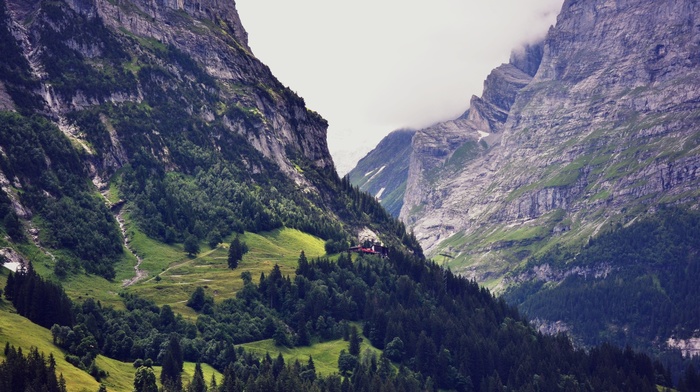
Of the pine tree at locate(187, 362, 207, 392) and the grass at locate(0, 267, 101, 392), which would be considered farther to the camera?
the pine tree at locate(187, 362, 207, 392)

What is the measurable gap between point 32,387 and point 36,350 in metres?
10.7

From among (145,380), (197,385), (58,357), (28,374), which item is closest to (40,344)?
(58,357)

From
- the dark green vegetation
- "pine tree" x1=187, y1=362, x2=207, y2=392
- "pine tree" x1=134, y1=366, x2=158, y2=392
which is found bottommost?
"pine tree" x1=187, y1=362, x2=207, y2=392

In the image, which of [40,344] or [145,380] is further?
[145,380]

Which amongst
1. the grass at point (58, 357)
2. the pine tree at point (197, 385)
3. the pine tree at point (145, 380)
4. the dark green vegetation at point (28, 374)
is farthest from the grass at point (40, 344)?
the pine tree at point (197, 385)

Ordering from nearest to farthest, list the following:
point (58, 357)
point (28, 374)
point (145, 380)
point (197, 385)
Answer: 1. point (28, 374)
2. point (58, 357)
3. point (145, 380)
4. point (197, 385)

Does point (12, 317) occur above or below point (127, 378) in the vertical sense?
above

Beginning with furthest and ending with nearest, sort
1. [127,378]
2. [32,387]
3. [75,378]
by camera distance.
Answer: [127,378] < [75,378] < [32,387]

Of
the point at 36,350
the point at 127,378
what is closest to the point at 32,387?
the point at 36,350

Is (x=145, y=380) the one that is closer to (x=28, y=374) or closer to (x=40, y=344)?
(x=40, y=344)

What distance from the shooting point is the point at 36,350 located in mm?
170875

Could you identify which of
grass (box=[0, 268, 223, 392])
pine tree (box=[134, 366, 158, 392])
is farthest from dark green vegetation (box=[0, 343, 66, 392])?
pine tree (box=[134, 366, 158, 392])

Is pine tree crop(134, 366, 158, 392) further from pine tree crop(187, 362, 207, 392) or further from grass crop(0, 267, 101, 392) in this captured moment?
grass crop(0, 267, 101, 392)

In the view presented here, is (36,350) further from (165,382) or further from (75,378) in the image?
(165,382)
